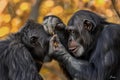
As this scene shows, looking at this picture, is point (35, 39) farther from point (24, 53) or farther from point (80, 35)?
point (80, 35)

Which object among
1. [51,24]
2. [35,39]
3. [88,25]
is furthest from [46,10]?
[35,39]

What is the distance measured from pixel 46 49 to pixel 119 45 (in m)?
1.13

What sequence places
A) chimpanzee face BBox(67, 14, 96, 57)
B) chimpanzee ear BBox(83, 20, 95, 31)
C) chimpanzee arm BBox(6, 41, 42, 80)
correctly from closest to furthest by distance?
chimpanzee arm BBox(6, 41, 42, 80)
chimpanzee face BBox(67, 14, 96, 57)
chimpanzee ear BBox(83, 20, 95, 31)

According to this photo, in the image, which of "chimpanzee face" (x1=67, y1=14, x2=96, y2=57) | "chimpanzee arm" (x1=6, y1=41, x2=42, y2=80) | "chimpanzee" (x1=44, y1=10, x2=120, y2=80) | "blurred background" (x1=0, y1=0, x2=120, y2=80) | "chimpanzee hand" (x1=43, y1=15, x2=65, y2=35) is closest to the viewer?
"chimpanzee arm" (x1=6, y1=41, x2=42, y2=80)

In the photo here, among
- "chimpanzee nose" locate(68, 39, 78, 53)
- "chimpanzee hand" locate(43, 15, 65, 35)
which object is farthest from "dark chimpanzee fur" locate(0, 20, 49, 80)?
"chimpanzee nose" locate(68, 39, 78, 53)

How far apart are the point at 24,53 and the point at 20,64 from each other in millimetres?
179

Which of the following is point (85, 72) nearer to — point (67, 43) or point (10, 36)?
point (67, 43)

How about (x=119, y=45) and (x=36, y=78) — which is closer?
(x=36, y=78)

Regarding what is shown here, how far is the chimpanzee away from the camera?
833 cm

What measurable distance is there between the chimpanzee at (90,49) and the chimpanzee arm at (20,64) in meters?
0.58

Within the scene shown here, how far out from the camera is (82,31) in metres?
8.68

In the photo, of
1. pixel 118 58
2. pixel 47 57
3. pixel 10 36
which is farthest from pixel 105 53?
pixel 10 36

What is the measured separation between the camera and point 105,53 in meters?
8.37

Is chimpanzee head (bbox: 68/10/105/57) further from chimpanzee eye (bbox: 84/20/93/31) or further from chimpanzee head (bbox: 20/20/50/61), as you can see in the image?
chimpanzee head (bbox: 20/20/50/61)
